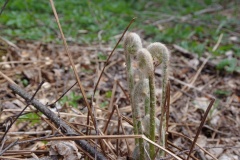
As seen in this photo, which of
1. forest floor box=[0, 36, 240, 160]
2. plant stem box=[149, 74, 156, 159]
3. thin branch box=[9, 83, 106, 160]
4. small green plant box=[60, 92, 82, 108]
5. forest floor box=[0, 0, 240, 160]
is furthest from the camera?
small green plant box=[60, 92, 82, 108]

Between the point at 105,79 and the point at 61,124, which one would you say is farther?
the point at 105,79

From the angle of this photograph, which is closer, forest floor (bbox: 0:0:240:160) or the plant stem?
the plant stem

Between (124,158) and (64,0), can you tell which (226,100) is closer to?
(124,158)

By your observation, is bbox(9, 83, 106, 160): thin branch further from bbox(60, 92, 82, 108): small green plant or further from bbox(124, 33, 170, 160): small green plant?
bbox(60, 92, 82, 108): small green plant

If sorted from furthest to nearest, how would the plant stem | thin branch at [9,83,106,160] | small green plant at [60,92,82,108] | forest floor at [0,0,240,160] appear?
1. small green plant at [60,92,82,108]
2. forest floor at [0,0,240,160]
3. thin branch at [9,83,106,160]
4. the plant stem

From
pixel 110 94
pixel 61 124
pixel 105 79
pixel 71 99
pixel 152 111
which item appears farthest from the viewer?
pixel 105 79

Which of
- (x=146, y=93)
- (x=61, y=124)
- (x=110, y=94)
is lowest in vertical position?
(x=110, y=94)

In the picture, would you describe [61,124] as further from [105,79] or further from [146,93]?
[105,79]

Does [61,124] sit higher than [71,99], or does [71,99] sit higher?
[61,124]

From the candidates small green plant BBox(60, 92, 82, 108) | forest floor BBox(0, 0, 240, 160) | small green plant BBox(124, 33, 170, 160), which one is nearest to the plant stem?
small green plant BBox(124, 33, 170, 160)

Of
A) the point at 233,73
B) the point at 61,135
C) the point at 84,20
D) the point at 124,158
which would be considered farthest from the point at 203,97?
the point at 84,20

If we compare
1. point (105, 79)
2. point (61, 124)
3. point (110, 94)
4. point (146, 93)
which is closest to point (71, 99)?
point (110, 94)
